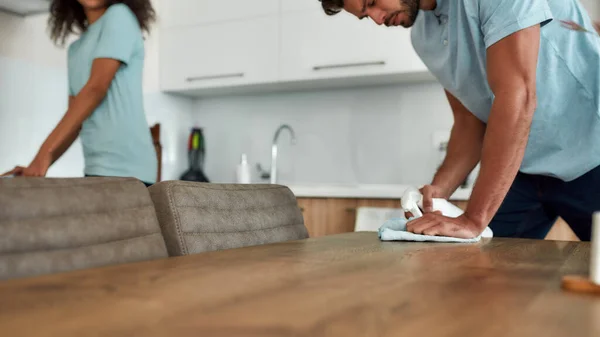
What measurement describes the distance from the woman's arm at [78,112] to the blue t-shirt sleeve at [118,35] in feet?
0.09

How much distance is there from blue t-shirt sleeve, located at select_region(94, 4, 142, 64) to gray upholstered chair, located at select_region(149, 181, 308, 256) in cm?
78

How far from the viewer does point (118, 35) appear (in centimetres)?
183

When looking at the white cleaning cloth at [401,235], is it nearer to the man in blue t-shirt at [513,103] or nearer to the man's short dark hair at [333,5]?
the man in blue t-shirt at [513,103]

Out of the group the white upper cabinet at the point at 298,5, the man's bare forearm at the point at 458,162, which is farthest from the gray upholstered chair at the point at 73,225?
the white upper cabinet at the point at 298,5

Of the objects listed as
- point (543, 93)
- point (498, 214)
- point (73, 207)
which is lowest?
point (498, 214)

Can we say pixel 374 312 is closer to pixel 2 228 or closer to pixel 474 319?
pixel 474 319

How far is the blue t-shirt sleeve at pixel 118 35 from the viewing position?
6.00 feet

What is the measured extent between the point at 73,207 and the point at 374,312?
1.75 ft

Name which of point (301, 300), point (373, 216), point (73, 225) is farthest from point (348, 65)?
A: point (301, 300)

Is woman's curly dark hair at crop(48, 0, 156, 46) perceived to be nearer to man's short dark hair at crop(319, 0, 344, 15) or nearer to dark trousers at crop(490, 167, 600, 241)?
man's short dark hair at crop(319, 0, 344, 15)

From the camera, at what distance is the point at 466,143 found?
1.56m

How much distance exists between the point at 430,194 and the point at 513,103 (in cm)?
30

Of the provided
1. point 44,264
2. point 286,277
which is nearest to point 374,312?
point 286,277

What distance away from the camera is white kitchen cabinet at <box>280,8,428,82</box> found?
9.32 feet
